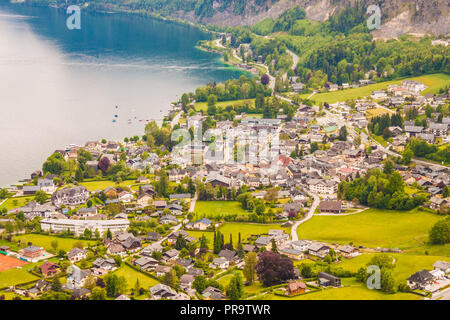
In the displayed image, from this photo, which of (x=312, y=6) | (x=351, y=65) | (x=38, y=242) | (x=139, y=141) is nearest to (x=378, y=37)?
(x=351, y=65)

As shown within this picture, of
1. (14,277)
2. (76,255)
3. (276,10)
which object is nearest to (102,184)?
(76,255)

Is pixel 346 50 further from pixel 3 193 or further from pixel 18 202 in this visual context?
pixel 18 202

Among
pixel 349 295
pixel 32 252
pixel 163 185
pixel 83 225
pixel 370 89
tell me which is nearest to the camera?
pixel 349 295

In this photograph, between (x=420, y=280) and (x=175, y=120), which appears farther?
(x=175, y=120)

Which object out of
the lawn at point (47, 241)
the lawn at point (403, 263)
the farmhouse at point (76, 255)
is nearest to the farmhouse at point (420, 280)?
the lawn at point (403, 263)

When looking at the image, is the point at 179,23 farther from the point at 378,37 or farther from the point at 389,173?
the point at 389,173

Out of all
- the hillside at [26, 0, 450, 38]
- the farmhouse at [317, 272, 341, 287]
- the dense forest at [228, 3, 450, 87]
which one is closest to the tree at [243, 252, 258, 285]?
the farmhouse at [317, 272, 341, 287]

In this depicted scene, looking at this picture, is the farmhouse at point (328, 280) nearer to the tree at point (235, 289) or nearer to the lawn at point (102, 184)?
the tree at point (235, 289)
